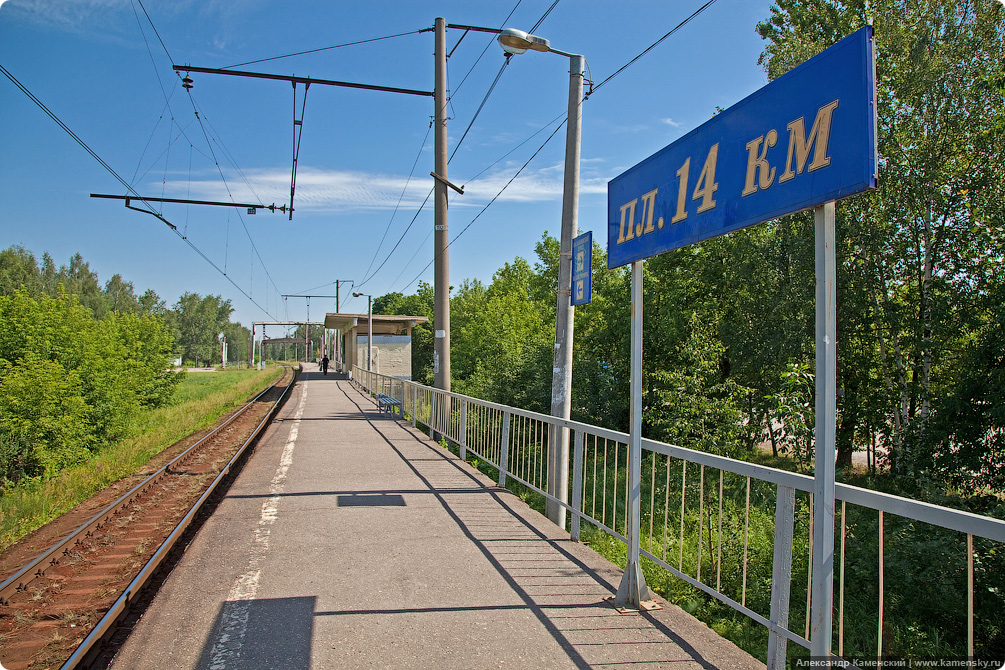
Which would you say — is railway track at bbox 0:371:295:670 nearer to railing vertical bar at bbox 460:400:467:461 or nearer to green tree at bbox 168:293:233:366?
railing vertical bar at bbox 460:400:467:461

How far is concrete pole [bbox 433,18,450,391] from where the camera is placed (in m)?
15.3

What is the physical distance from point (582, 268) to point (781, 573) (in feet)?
11.5

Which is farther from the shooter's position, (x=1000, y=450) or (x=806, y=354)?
(x=806, y=354)

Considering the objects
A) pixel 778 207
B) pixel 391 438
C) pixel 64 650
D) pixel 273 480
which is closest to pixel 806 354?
pixel 391 438

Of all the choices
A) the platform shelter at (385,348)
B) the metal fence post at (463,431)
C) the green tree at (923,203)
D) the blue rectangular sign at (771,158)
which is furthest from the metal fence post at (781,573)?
the platform shelter at (385,348)

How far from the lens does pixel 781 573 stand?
3195 millimetres

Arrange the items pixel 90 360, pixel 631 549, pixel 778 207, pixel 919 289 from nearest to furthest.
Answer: pixel 778 207, pixel 631 549, pixel 919 289, pixel 90 360

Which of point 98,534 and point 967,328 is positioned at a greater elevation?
point 967,328

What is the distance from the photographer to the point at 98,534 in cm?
732

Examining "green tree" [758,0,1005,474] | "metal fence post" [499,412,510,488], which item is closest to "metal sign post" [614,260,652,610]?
"metal fence post" [499,412,510,488]

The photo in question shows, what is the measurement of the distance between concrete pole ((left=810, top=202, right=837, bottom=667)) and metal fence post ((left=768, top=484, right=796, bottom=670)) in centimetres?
46

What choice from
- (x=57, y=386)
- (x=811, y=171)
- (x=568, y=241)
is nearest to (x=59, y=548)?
(x=568, y=241)

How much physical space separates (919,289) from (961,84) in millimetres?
4465

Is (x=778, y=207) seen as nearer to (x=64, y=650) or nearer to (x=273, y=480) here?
(x=64, y=650)
